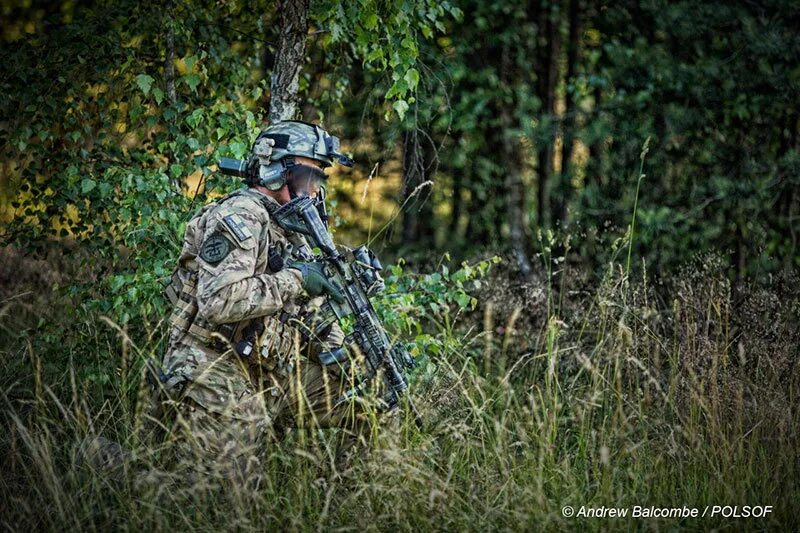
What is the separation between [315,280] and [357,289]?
0.84 ft

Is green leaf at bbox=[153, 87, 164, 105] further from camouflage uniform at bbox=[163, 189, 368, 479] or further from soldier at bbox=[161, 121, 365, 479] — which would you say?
camouflage uniform at bbox=[163, 189, 368, 479]

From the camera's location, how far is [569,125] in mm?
8016

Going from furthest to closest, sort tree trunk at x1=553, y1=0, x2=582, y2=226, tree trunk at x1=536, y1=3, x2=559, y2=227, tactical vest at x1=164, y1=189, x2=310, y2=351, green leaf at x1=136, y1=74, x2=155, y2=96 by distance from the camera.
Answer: tree trunk at x1=536, y1=3, x2=559, y2=227 → tree trunk at x1=553, y1=0, x2=582, y2=226 → green leaf at x1=136, y1=74, x2=155, y2=96 → tactical vest at x1=164, y1=189, x2=310, y2=351

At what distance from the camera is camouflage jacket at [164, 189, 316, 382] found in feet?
11.8

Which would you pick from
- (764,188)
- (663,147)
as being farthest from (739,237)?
(663,147)

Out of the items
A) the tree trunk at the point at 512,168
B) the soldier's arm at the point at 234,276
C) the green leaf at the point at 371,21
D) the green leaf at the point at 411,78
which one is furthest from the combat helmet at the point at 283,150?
the tree trunk at the point at 512,168

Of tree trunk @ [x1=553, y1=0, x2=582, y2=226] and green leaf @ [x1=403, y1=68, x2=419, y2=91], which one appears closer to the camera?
green leaf @ [x1=403, y1=68, x2=419, y2=91]

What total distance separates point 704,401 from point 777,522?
0.63 meters

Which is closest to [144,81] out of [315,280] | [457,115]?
[315,280]

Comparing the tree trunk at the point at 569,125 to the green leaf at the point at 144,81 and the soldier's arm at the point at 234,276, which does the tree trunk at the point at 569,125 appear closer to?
the green leaf at the point at 144,81

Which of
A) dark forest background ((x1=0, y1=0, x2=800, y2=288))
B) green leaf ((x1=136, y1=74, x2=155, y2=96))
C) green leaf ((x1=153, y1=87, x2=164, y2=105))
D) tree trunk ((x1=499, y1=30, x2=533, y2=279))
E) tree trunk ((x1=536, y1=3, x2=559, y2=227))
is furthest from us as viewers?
tree trunk ((x1=536, y1=3, x2=559, y2=227))

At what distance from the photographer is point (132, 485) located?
11.9 ft

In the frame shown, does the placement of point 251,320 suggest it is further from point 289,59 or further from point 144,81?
point 289,59

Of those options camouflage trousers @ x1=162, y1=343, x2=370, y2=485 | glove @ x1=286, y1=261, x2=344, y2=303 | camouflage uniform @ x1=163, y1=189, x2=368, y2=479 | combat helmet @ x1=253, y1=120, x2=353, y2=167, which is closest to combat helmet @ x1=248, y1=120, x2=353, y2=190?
combat helmet @ x1=253, y1=120, x2=353, y2=167
